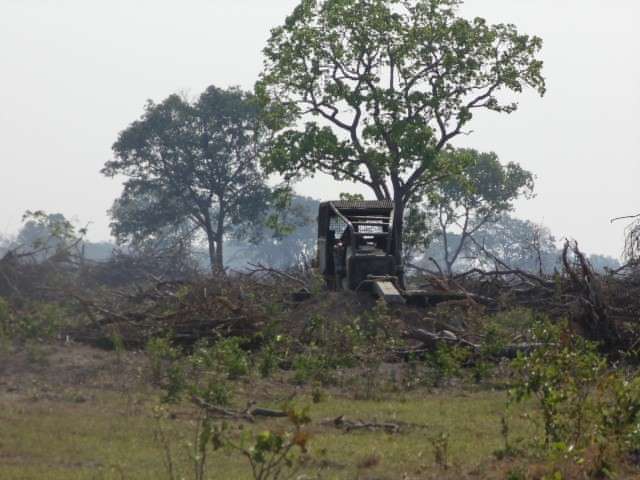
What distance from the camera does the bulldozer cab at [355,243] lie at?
22.4 metres

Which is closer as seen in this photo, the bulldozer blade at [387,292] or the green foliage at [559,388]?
the green foliage at [559,388]

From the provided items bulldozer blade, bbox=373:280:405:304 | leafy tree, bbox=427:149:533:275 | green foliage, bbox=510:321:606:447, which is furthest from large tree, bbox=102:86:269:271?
green foliage, bbox=510:321:606:447

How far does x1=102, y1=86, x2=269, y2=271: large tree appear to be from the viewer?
59500 mm

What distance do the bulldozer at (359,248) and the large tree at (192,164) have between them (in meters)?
34.5

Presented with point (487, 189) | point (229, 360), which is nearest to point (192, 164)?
point (487, 189)

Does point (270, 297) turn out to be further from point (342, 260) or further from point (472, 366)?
A: point (472, 366)

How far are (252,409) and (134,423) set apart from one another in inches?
59.7

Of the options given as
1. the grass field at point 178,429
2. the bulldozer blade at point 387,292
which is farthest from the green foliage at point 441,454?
the bulldozer blade at point 387,292

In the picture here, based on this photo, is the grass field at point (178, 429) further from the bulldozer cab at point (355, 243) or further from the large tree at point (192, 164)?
the large tree at point (192, 164)

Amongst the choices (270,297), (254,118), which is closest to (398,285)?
(270,297)

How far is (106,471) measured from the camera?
951 cm

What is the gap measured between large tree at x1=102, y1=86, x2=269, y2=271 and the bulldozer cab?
1357 inches

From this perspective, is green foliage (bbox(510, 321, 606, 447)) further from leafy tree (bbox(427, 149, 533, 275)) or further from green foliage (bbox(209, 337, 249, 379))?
leafy tree (bbox(427, 149, 533, 275))

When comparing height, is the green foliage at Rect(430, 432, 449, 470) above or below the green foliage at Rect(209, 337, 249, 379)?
below
